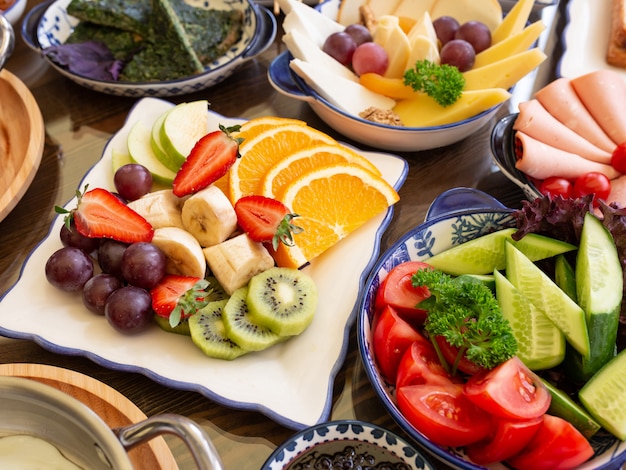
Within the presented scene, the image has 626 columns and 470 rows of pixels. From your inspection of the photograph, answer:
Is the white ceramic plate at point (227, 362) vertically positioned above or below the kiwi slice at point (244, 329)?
below

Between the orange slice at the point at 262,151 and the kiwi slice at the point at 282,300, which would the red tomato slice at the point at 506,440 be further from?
the orange slice at the point at 262,151

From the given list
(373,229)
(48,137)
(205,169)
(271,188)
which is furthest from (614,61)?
(48,137)

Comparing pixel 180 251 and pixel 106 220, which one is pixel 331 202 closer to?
pixel 180 251

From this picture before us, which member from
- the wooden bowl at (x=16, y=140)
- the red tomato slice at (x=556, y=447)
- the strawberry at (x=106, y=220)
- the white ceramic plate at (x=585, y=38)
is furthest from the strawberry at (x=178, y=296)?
the white ceramic plate at (x=585, y=38)

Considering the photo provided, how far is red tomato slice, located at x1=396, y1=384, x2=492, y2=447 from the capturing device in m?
0.95

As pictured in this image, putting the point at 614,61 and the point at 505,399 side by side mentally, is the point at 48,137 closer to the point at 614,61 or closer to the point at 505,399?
the point at 505,399

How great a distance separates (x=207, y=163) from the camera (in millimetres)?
1371

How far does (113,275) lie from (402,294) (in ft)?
2.17

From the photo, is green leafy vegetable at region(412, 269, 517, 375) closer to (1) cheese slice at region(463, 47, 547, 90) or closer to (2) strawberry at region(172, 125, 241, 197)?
(2) strawberry at region(172, 125, 241, 197)

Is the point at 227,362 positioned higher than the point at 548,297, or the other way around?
the point at 548,297

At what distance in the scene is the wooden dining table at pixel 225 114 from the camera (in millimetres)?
1142

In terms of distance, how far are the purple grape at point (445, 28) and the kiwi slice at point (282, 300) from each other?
1.06m

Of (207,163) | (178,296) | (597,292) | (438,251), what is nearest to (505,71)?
(438,251)

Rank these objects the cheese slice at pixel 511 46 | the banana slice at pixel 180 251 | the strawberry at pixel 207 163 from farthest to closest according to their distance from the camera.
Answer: the cheese slice at pixel 511 46 → the strawberry at pixel 207 163 → the banana slice at pixel 180 251
